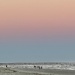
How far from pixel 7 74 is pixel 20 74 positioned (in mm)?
1496

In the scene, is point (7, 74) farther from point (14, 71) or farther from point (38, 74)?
point (38, 74)

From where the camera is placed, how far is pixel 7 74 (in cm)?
4197

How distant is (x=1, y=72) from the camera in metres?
41.9

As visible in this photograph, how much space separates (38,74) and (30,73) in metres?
1.05

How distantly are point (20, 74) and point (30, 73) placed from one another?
1.21 meters

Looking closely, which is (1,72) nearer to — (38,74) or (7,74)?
(7,74)

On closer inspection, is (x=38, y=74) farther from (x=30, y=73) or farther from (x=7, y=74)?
(x=7, y=74)

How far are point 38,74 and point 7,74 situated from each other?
3742 mm

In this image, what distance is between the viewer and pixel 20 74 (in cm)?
4275

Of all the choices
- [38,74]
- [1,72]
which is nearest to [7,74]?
[1,72]

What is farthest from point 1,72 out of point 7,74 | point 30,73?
point 30,73

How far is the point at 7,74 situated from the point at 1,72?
64 centimetres

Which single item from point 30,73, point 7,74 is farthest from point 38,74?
point 7,74

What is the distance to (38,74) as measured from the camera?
44031 mm
